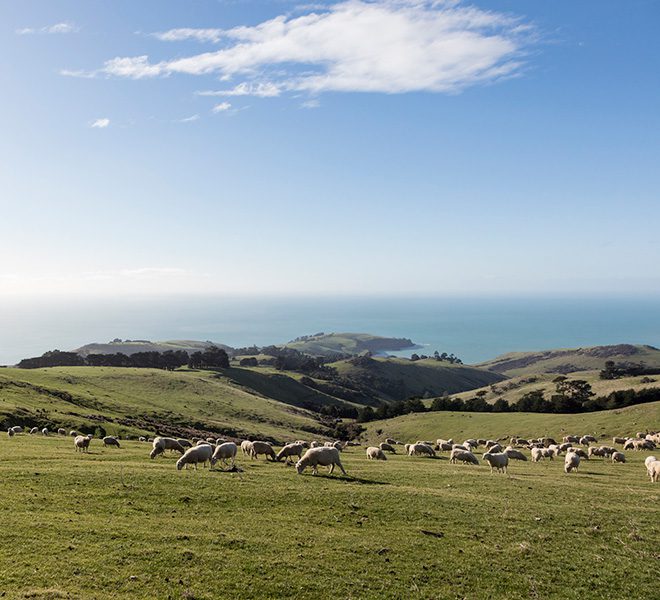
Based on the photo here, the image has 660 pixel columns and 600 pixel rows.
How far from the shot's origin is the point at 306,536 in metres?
17.5

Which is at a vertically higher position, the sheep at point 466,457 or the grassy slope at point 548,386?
the sheep at point 466,457

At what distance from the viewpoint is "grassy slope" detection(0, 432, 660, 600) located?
14.1 m

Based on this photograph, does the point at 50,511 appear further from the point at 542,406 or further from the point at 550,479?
the point at 542,406

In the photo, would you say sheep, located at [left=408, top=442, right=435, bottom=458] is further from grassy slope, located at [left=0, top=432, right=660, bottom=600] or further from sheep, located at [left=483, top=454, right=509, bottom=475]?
grassy slope, located at [left=0, top=432, right=660, bottom=600]

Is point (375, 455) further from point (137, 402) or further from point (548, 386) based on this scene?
point (548, 386)

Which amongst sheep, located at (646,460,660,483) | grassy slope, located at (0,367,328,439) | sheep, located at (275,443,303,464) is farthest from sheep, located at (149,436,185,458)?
sheep, located at (646,460,660,483)

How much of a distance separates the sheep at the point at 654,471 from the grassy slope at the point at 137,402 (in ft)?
157

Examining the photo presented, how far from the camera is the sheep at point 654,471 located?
30.7m

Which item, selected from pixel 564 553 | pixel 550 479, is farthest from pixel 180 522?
pixel 550 479

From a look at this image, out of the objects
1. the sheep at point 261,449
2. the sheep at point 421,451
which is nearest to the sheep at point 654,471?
the sheep at point 421,451

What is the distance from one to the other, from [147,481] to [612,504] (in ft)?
74.6

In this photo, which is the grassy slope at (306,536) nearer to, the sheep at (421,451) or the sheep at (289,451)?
the sheep at (289,451)

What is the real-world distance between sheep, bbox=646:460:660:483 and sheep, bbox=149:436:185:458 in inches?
1264

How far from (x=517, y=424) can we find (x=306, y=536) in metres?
63.7
